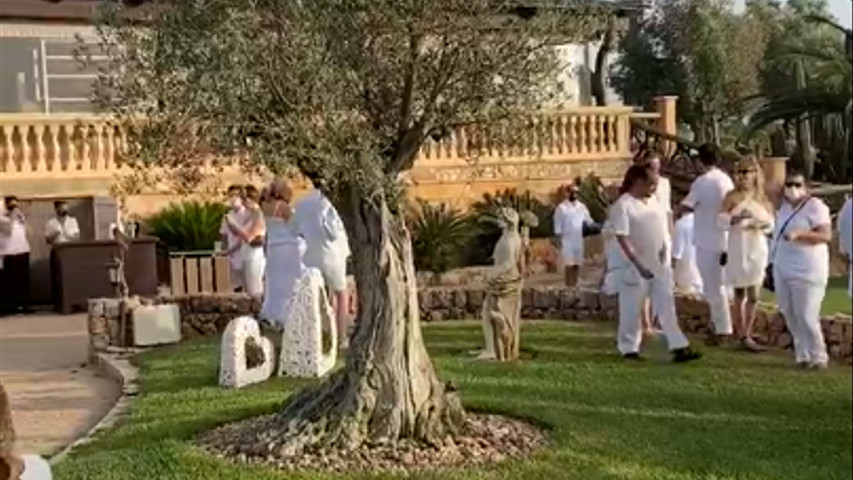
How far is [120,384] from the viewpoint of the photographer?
9.64 meters

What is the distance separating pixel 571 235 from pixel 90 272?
5.23 m

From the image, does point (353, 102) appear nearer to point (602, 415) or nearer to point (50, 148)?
point (602, 415)

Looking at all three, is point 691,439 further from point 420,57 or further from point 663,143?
point 420,57

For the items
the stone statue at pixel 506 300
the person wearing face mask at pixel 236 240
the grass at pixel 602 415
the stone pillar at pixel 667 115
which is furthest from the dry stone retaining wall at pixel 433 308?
the stone pillar at pixel 667 115

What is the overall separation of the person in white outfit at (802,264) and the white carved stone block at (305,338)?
2913 mm

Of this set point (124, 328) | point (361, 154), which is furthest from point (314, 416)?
point (124, 328)

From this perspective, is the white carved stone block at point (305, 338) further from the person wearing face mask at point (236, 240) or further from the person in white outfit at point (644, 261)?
the person wearing face mask at point (236, 240)

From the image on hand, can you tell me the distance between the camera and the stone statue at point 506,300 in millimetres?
9461

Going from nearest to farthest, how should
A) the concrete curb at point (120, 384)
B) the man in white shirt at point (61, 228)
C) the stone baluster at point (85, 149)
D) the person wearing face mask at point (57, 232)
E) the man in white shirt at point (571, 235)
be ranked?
the concrete curb at point (120, 384), the man in white shirt at point (571, 235), the person wearing face mask at point (57, 232), the man in white shirt at point (61, 228), the stone baluster at point (85, 149)

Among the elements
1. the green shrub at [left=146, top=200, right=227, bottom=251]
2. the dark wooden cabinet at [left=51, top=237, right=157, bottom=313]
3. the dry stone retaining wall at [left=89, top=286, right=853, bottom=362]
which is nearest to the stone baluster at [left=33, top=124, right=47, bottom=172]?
the green shrub at [left=146, top=200, right=227, bottom=251]

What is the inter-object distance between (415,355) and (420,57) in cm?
147

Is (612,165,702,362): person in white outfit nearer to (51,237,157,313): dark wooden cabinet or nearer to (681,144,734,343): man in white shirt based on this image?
(681,144,734,343): man in white shirt

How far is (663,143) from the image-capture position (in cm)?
770

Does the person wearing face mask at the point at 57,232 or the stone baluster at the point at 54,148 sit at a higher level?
the stone baluster at the point at 54,148
